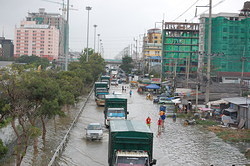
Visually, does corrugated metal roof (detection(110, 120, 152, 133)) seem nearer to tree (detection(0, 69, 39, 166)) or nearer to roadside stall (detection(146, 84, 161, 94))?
tree (detection(0, 69, 39, 166))

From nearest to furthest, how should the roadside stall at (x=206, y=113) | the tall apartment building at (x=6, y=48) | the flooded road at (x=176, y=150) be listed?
the flooded road at (x=176, y=150) < the roadside stall at (x=206, y=113) < the tall apartment building at (x=6, y=48)

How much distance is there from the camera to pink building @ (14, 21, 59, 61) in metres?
156

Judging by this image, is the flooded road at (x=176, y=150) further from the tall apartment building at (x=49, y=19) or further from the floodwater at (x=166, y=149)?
the tall apartment building at (x=49, y=19)

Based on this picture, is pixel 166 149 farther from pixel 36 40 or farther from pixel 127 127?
pixel 36 40

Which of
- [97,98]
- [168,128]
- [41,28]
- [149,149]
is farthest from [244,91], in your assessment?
[41,28]

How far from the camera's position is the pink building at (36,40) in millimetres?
155500

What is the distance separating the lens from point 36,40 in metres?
156

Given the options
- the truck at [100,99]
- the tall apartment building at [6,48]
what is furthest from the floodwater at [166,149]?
the tall apartment building at [6,48]

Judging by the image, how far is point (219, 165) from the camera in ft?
59.6

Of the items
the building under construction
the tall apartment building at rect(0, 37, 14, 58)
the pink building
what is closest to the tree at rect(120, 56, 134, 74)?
the building under construction

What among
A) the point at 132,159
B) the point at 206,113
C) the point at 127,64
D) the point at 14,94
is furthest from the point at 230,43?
the point at 132,159

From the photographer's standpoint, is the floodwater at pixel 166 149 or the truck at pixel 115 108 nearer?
the floodwater at pixel 166 149

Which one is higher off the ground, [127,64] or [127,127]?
[127,64]

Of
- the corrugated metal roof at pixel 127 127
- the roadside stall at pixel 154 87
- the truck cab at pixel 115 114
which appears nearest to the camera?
the corrugated metal roof at pixel 127 127
